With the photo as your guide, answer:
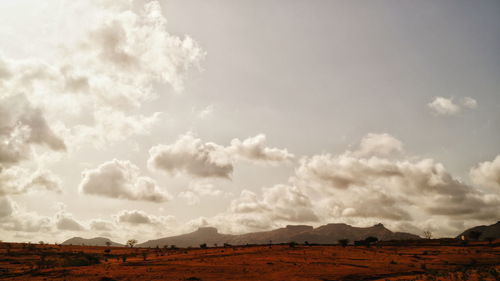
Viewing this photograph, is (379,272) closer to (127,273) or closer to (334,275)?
(334,275)

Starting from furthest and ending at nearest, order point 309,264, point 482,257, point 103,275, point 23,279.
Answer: point 482,257 → point 309,264 → point 103,275 → point 23,279

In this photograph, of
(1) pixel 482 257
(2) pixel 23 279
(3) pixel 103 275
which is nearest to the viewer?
(2) pixel 23 279

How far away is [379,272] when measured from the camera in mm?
40531

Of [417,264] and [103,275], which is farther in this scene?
[417,264]

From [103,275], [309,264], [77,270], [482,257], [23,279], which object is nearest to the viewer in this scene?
[23,279]

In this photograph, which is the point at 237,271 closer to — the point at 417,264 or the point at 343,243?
the point at 417,264

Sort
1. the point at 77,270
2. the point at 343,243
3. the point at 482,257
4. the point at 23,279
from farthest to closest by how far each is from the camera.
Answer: the point at 343,243
the point at 482,257
the point at 77,270
the point at 23,279

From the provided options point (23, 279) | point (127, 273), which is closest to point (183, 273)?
point (127, 273)

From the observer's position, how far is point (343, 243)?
8425cm

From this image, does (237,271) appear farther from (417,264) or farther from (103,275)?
(417,264)

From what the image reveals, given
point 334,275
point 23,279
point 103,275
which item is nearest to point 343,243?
point 334,275

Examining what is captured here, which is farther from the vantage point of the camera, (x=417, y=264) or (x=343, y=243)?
(x=343, y=243)

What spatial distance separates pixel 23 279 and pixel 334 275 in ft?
114

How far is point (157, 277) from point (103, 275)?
657 cm
